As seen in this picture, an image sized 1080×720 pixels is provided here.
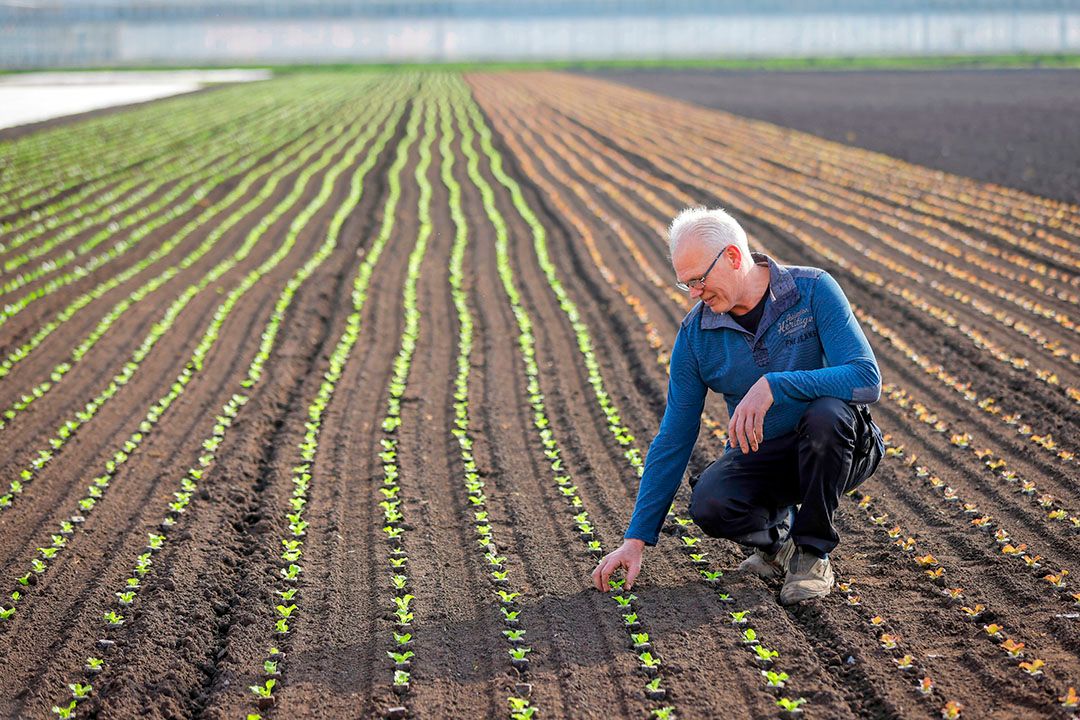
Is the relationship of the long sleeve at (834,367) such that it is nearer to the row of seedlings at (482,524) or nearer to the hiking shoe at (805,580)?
the hiking shoe at (805,580)

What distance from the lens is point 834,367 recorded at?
3848 millimetres

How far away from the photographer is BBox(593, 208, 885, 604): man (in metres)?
3.81

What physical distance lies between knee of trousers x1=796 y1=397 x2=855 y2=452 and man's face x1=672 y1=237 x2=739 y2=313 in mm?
519

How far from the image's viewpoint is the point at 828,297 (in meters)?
3.95

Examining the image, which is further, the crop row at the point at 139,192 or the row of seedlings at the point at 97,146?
the row of seedlings at the point at 97,146

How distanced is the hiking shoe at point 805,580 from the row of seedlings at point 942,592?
35cm

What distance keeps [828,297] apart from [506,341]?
195 inches

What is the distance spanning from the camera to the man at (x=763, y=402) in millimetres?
3814

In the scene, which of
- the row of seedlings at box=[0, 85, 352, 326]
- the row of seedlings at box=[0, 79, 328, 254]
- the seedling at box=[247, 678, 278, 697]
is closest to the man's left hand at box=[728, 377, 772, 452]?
the seedling at box=[247, 678, 278, 697]

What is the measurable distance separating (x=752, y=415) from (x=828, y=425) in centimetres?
33

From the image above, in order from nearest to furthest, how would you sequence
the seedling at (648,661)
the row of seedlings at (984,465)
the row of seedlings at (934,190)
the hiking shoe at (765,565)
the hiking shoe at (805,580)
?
1. the seedling at (648,661)
2. the hiking shoe at (805,580)
3. the hiking shoe at (765,565)
4. the row of seedlings at (984,465)
5. the row of seedlings at (934,190)

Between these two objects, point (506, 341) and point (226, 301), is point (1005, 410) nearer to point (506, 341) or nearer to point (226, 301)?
point (506, 341)

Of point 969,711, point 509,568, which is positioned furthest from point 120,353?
point 969,711

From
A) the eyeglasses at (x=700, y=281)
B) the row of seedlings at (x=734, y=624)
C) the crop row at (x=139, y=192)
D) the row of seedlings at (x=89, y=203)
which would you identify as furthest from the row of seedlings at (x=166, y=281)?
the eyeglasses at (x=700, y=281)
